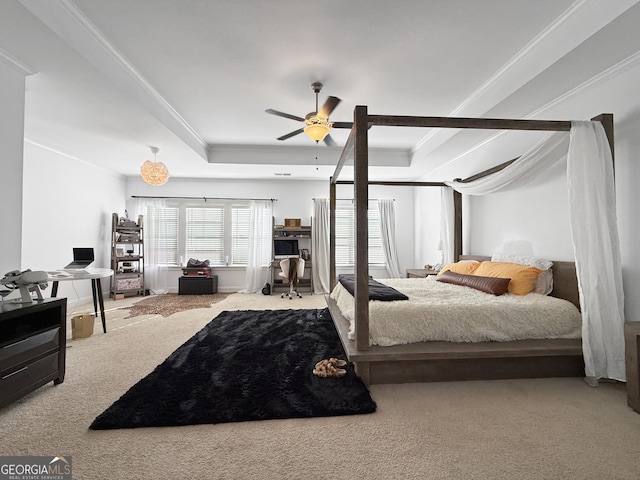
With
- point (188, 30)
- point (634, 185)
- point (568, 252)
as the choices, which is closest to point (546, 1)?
point (634, 185)

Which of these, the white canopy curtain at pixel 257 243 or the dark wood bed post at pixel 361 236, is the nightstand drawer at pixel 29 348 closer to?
the dark wood bed post at pixel 361 236

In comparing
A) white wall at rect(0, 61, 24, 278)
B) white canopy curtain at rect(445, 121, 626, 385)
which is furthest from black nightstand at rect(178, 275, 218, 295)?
white canopy curtain at rect(445, 121, 626, 385)

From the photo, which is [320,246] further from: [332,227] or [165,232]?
[165,232]

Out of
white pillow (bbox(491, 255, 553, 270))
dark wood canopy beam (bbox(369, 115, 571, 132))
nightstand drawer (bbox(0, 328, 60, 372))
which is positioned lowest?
nightstand drawer (bbox(0, 328, 60, 372))

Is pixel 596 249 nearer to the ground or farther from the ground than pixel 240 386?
farther from the ground

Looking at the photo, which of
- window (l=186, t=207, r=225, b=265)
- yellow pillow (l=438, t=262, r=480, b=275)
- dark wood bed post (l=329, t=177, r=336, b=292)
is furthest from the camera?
window (l=186, t=207, r=225, b=265)

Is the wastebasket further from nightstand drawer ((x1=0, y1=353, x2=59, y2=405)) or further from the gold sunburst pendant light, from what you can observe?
the gold sunburst pendant light

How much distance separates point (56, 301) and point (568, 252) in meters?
4.80

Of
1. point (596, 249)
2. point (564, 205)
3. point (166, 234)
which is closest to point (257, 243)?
point (166, 234)

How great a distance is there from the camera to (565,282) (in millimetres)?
3057

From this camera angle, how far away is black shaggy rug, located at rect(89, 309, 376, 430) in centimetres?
199

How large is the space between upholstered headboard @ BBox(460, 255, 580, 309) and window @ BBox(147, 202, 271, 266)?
17.9ft

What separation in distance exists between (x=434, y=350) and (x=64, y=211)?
19.7 ft

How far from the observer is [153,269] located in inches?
269
